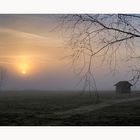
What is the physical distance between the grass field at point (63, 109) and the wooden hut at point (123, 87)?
6 cm

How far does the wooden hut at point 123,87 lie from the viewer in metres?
5.10

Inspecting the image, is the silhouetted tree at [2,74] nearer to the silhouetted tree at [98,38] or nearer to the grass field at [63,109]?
the grass field at [63,109]

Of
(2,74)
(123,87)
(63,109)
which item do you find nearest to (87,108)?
(63,109)

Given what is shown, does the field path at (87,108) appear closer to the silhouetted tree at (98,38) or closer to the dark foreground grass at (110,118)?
the dark foreground grass at (110,118)

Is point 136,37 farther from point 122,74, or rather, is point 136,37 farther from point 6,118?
point 6,118

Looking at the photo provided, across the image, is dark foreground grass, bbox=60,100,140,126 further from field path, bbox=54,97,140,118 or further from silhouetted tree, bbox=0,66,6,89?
silhouetted tree, bbox=0,66,6,89

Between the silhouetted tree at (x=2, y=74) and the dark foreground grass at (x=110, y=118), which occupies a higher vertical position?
the silhouetted tree at (x=2, y=74)

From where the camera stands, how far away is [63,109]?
515 cm

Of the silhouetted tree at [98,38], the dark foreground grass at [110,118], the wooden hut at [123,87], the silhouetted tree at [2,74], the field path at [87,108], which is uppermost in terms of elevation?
the silhouetted tree at [98,38]

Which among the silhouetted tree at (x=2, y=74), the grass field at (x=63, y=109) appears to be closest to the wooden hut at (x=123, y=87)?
the grass field at (x=63, y=109)

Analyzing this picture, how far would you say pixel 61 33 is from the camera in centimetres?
520
